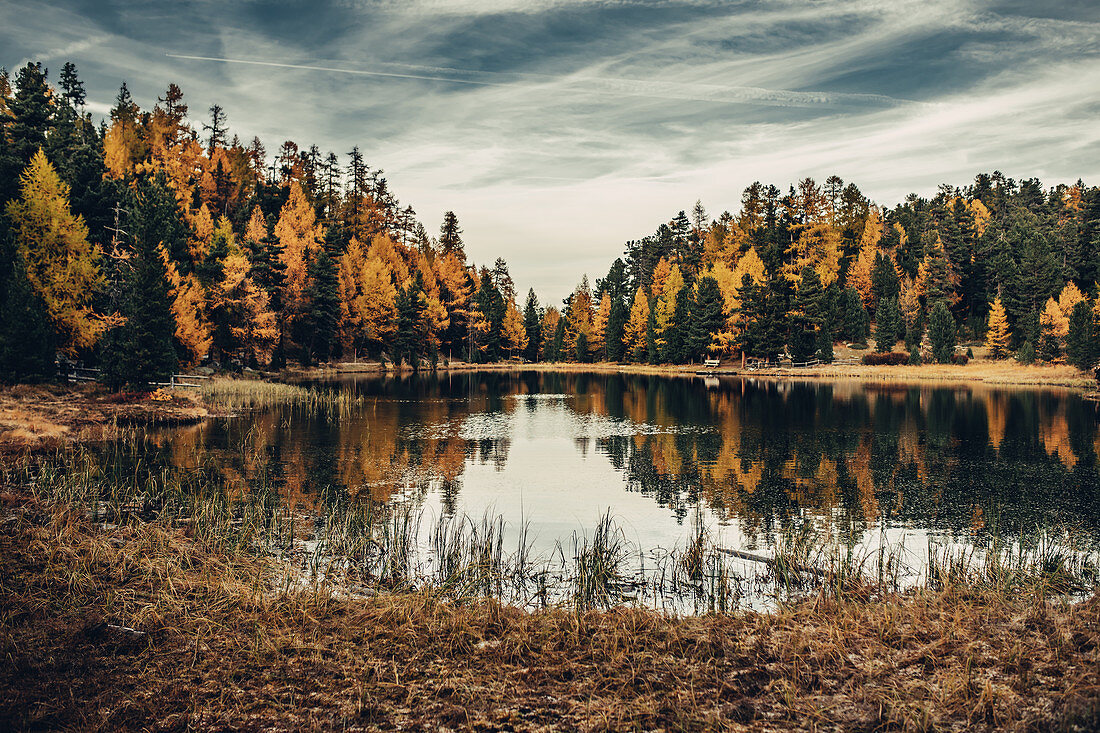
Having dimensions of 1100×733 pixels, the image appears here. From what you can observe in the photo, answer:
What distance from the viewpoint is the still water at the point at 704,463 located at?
1605 cm

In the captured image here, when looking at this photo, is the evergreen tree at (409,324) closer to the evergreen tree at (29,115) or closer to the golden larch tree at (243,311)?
the golden larch tree at (243,311)

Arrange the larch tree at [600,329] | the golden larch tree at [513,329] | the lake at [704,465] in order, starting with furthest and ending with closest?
the golden larch tree at [513,329] < the larch tree at [600,329] < the lake at [704,465]

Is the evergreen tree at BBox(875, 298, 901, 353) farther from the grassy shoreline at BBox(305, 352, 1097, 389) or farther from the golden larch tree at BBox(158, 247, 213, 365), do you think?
the golden larch tree at BBox(158, 247, 213, 365)

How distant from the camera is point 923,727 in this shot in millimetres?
5734

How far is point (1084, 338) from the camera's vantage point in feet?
190

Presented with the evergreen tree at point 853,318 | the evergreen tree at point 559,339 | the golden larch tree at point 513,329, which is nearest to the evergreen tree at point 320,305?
the golden larch tree at point 513,329

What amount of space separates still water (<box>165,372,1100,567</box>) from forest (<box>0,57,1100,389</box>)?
36.7ft

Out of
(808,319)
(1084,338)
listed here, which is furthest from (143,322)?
(1084,338)

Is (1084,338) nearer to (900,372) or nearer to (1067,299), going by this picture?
(900,372)

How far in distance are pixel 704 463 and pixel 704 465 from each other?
0.39 metres

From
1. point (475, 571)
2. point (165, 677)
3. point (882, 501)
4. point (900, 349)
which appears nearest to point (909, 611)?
point (475, 571)

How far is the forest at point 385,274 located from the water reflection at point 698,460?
11748 mm

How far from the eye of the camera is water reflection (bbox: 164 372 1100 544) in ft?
55.4

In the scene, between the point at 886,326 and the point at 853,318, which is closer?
the point at 886,326
